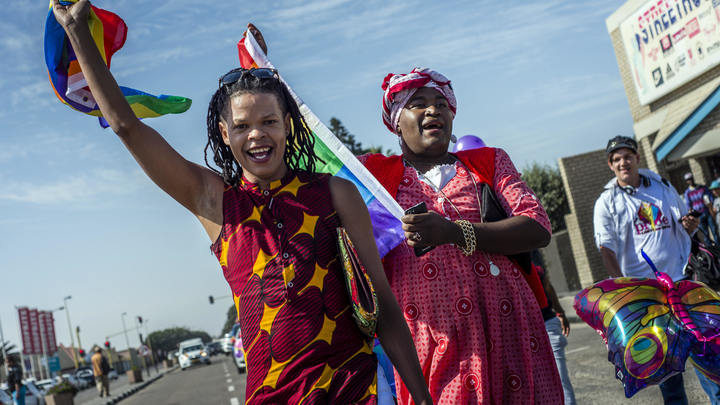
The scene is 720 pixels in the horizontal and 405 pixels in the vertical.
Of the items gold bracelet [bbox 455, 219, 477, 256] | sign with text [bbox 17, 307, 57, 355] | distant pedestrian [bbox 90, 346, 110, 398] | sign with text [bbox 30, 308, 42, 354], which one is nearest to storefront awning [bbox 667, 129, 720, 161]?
gold bracelet [bbox 455, 219, 477, 256]

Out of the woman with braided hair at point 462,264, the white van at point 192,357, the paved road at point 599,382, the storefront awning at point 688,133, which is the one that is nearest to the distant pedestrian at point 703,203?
the storefront awning at point 688,133

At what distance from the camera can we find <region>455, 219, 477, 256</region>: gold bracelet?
274 cm

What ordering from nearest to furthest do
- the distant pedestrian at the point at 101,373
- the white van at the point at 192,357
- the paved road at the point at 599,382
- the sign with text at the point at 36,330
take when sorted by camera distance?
the paved road at the point at 599,382
the distant pedestrian at the point at 101,373
the white van at the point at 192,357
the sign with text at the point at 36,330

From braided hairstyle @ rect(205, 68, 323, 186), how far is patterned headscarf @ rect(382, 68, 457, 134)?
26.3 inches

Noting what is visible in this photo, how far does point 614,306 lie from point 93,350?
26776 mm

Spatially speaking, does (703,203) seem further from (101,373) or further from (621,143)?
(101,373)

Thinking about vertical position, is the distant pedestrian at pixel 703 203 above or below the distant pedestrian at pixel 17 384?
above

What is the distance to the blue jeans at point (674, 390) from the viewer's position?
13.6 feet

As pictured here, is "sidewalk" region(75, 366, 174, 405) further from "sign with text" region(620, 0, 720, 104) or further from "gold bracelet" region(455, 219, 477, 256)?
"gold bracelet" region(455, 219, 477, 256)

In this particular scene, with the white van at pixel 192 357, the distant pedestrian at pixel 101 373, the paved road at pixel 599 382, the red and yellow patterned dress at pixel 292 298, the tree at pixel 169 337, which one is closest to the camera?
the red and yellow patterned dress at pixel 292 298

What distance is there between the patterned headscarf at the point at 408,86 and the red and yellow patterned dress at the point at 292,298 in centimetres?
95

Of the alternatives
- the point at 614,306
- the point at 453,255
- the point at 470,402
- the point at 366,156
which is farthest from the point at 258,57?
the point at 614,306

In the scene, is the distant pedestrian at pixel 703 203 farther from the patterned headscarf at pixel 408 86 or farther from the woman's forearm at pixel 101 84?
the woman's forearm at pixel 101 84

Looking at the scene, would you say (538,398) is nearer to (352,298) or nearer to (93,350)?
(352,298)
